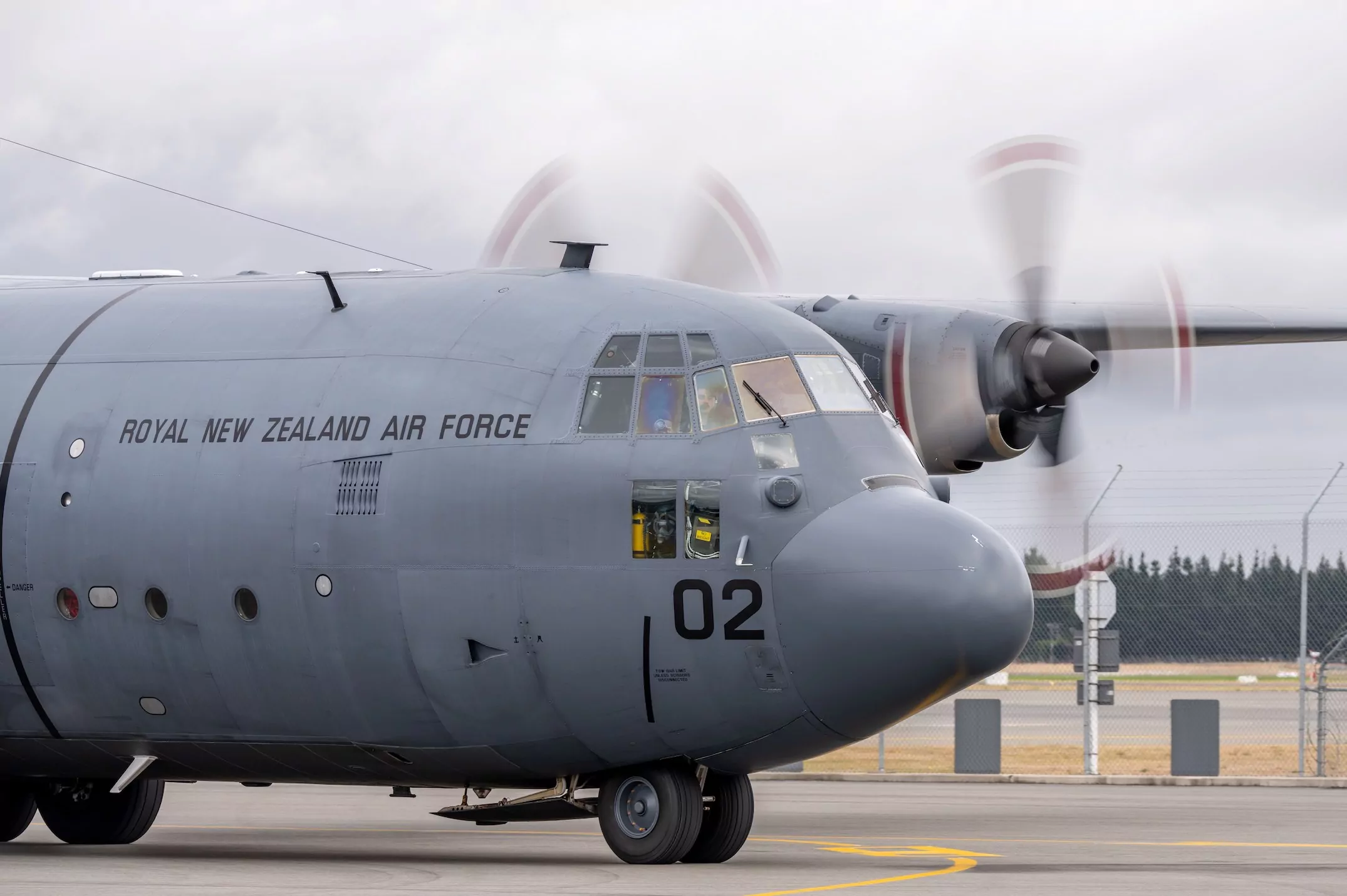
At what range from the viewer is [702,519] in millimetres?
15828

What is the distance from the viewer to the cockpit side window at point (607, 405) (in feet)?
53.2

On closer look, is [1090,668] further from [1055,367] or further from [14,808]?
[14,808]

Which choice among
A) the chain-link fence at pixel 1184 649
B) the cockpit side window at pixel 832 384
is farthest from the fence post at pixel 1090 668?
the cockpit side window at pixel 832 384

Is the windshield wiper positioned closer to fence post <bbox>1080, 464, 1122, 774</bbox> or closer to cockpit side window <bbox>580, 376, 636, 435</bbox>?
cockpit side window <bbox>580, 376, 636, 435</bbox>

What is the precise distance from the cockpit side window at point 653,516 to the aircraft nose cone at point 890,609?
37.0 inches

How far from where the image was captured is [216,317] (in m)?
18.5

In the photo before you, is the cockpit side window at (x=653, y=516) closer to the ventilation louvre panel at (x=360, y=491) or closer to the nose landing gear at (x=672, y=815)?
the nose landing gear at (x=672, y=815)

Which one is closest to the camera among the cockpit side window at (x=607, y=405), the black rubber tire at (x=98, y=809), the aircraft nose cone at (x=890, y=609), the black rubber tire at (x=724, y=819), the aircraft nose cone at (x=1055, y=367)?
the aircraft nose cone at (x=890, y=609)

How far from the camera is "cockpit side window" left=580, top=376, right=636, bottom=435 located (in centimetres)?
1620

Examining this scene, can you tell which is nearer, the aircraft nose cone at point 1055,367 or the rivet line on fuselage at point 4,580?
the rivet line on fuselage at point 4,580

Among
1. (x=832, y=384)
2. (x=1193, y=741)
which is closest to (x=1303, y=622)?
(x=1193, y=741)

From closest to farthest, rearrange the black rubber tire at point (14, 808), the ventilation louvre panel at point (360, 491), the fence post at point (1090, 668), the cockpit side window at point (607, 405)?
1. the cockpit side window at point (607, 405)
2. the ventilation louvre panel at point (360, 491)
3. the black rubber tire at point (14, 808)
4. the fence post at point (1090, 668)

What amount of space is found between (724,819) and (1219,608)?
1652 centimetres

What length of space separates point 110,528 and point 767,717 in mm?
6058
